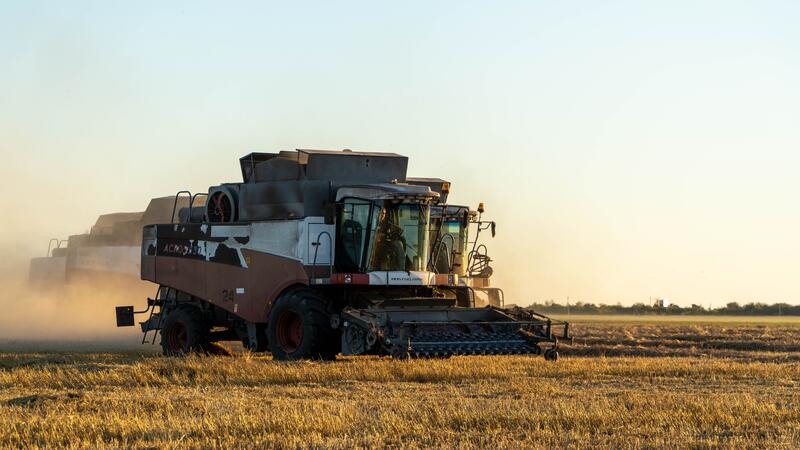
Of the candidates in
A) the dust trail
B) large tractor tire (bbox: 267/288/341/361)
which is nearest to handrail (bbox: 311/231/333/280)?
large tractor tire (bbox: 267/288/341/361)

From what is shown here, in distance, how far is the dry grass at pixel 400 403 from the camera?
1116 centimetres

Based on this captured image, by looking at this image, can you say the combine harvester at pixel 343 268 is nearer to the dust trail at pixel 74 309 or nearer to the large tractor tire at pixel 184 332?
the large tractor tire at pixel 184 332

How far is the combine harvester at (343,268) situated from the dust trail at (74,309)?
40.9 feet

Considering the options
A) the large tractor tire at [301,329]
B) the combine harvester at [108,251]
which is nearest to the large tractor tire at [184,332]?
the large tractor tire at [301,329]

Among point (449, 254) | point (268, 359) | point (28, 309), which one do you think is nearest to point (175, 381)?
point (268, 359)

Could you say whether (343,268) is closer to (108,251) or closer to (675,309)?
(108,251)

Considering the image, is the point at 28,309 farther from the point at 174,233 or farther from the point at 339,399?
the point at 339,399

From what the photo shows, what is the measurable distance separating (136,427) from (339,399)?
11.1 feet

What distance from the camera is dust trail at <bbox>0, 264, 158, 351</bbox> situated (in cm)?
3903

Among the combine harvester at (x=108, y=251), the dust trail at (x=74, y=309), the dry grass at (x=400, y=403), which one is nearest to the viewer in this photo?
the dry grass at (x=400, y=403)

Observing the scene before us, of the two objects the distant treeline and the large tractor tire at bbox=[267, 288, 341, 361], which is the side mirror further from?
the distant treeline

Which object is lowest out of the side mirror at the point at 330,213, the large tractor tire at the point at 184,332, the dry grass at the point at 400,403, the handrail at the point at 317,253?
the dry grass at the point at 400,403

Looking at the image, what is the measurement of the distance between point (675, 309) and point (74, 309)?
39.1 m

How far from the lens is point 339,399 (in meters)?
14.5
